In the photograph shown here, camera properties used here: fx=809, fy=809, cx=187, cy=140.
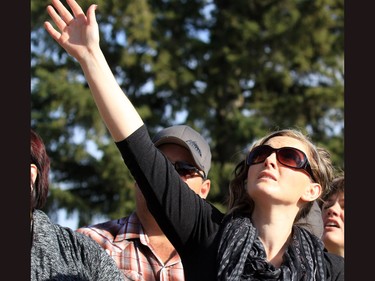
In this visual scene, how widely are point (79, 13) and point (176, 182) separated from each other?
68cm

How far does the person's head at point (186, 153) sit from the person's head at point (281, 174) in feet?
1.66

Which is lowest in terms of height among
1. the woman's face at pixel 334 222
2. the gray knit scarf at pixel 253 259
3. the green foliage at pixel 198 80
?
the gray knit scarf at pixel 253 259

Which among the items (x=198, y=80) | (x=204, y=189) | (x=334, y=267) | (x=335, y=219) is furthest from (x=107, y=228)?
(x=198, y=80)

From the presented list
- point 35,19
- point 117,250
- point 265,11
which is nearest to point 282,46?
point 265,11

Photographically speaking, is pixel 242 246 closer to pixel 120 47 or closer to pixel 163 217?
pixel 163 217

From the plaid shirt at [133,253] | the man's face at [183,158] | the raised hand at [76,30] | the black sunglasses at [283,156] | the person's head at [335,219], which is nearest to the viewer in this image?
the raised hand at [76,30]

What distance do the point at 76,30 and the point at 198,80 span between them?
1327cm

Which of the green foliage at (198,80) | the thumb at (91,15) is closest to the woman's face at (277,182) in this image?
the thumb at (91,15)

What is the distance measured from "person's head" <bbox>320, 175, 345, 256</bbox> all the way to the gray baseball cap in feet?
2.69

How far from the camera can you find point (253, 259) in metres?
2.82

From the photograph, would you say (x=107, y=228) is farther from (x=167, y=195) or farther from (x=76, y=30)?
(x=76, y=30)

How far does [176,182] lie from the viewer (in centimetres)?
274

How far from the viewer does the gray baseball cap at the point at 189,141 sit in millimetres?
3754

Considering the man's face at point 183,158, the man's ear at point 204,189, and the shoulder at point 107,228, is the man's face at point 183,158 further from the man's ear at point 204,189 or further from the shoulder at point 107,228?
the shoulder at point 107,228
